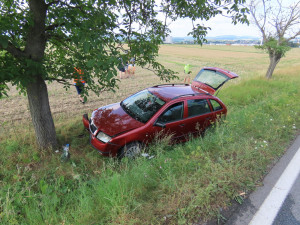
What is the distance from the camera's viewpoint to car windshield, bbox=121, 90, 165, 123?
4145mm

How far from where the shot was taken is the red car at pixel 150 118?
3.78 meters

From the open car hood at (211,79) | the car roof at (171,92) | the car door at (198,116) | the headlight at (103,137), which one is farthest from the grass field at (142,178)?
the open car hood at (211,79)

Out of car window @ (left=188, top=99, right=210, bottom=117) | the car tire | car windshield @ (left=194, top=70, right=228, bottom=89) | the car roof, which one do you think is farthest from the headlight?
car windshield @ (left=194, top=70, right=228, bottom=89)

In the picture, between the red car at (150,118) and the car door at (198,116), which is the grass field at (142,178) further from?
the car door at (198,116)

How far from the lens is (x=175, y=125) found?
14.0 feet

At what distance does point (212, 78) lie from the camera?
6.56 m

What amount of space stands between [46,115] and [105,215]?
3.00m

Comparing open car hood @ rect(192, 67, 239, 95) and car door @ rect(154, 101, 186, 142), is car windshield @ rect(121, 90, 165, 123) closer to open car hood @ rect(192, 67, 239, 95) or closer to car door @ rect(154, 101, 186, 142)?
car door @ rect(154, 101, 186, 142)

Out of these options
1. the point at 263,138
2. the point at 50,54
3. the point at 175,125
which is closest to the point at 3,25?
the point at 50,54

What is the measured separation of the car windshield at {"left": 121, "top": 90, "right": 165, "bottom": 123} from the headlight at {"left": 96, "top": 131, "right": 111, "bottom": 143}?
766 mm

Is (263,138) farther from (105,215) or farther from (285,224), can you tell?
(105,215)

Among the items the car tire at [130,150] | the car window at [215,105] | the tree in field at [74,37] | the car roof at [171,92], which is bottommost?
the car tire at [130,150]

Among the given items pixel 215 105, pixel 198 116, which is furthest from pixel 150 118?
pixel 215 105

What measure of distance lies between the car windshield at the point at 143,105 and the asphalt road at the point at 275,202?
7.81ft
